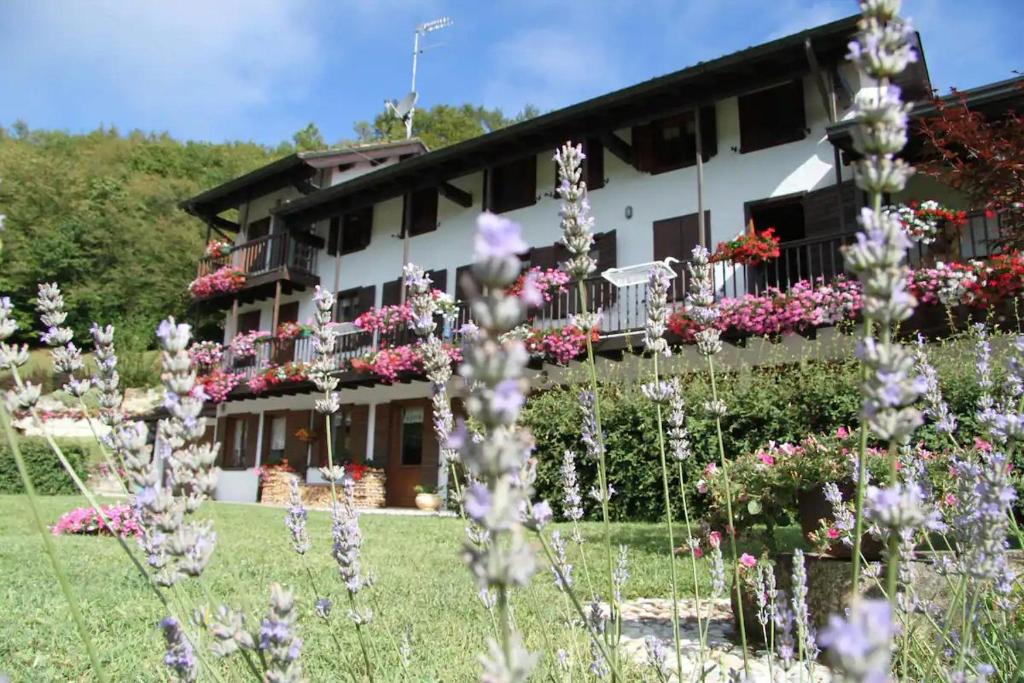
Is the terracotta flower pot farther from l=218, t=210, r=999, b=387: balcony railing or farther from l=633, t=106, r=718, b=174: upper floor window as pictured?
l=633, t=106, r=718, b=174: upper floor window

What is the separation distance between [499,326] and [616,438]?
11.3m

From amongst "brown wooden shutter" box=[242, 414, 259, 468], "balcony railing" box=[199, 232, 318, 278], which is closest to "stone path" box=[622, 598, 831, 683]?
"balcony railing" box=[199, 232, 318, 278]

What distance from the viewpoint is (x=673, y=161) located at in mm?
14758

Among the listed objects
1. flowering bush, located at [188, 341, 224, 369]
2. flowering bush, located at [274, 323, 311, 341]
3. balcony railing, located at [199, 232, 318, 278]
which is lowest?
flowering bush, located at [188, 341, 224, 369]

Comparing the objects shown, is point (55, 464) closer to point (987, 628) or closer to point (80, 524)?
point (80, 524)

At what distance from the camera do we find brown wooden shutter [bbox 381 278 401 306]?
1883 centimetres

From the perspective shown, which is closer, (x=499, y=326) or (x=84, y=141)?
(x=499, y=326)

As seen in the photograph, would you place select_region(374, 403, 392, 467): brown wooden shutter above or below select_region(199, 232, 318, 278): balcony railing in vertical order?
below

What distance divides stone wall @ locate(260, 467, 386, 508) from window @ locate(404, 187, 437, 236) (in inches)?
256

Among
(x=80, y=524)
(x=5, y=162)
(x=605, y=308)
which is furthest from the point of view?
(x=5, y=162)

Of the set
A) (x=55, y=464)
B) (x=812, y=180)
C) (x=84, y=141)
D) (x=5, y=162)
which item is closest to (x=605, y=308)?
(x=812, y=180)

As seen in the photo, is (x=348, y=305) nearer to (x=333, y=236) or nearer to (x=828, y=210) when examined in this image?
(x=333, y=236)

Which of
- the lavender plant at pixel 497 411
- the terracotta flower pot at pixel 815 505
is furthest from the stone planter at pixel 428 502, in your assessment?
the lavender plant at pixel 497 411

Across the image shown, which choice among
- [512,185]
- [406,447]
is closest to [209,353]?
[406,447]
